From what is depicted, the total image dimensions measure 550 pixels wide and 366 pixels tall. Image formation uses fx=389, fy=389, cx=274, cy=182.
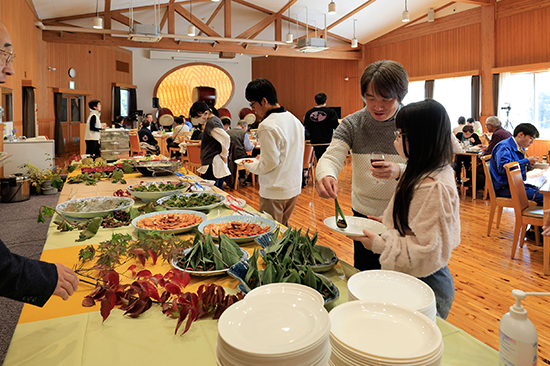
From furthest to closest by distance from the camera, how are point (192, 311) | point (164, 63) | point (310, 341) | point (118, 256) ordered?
1. point (164, 63)
2. point (118, 256)
3. point (192, 311)
4. point (310, 341)

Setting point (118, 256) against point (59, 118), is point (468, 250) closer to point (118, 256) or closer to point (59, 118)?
point (118, 256)

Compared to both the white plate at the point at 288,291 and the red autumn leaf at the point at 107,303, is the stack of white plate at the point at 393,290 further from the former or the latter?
the red autumn leaf at the point at 107,303

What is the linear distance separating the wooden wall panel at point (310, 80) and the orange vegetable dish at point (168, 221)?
1310cm

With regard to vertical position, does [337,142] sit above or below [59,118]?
below

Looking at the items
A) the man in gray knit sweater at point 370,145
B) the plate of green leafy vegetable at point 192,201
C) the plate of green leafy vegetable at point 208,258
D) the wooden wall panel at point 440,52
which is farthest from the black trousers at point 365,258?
the wooden wall panel at point 440,52

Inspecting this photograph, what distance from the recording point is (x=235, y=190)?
23.7ft

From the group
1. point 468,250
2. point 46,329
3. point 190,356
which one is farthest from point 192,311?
point 468,250

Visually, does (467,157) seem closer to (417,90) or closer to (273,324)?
(417,90)

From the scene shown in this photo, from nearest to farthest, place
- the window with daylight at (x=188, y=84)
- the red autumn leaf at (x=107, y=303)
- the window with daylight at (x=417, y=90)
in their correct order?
1. the red autumn leaf at (x=107, y=303)
2. the window with daylight at (x=417, y=90)
3. the window with daylight at (x=188, y=84)

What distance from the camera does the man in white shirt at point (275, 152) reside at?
263 centimetres

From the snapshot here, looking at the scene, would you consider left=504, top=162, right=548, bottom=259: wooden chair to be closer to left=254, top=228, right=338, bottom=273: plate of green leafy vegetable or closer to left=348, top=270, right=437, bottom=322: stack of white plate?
left=254, top=228, right=338, bottom=273: plate of green leafy vegetable

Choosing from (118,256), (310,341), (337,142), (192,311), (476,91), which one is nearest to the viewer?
(310,341)

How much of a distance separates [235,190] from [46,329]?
623 cm

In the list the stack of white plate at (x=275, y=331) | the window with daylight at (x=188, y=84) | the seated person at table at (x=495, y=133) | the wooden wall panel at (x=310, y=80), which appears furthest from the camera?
the window with daylight at (x=188, y=84)
